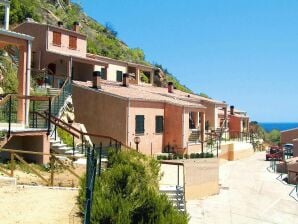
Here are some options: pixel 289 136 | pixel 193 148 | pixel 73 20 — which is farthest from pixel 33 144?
pixel 73 20

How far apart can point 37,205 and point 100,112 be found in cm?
1879

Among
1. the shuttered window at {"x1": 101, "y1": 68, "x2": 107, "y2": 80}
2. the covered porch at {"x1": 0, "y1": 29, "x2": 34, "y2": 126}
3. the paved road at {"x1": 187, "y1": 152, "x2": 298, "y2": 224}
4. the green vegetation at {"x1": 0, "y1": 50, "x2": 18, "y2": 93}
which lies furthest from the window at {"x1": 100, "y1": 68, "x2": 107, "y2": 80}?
the covered porch at {"x1": 0, "y1": 29, "x2": 34, "y2": 126}

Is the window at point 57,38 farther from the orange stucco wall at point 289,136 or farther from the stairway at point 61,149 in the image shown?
the orange stucco wall at point 289,136

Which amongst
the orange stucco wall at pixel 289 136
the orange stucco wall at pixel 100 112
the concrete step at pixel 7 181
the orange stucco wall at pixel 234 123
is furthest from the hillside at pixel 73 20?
the concrete step at pixel 7 181

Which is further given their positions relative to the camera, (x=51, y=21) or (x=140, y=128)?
(x=51, y=21)

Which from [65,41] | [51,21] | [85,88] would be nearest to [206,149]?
[85,88]

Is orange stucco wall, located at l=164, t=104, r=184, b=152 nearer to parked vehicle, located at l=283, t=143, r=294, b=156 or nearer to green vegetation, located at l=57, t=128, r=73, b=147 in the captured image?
green vegetation, located at l=57, t=128, r=73, b=147

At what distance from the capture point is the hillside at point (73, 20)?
5303 centimetres

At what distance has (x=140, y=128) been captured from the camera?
32.5 m

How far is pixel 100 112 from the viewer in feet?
106

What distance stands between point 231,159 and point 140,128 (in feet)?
49.8

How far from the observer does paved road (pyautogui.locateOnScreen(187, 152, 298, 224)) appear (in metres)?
21.7

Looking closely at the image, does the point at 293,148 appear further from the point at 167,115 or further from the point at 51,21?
the point at 51,21

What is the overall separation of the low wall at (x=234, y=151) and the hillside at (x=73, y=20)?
1801cm
